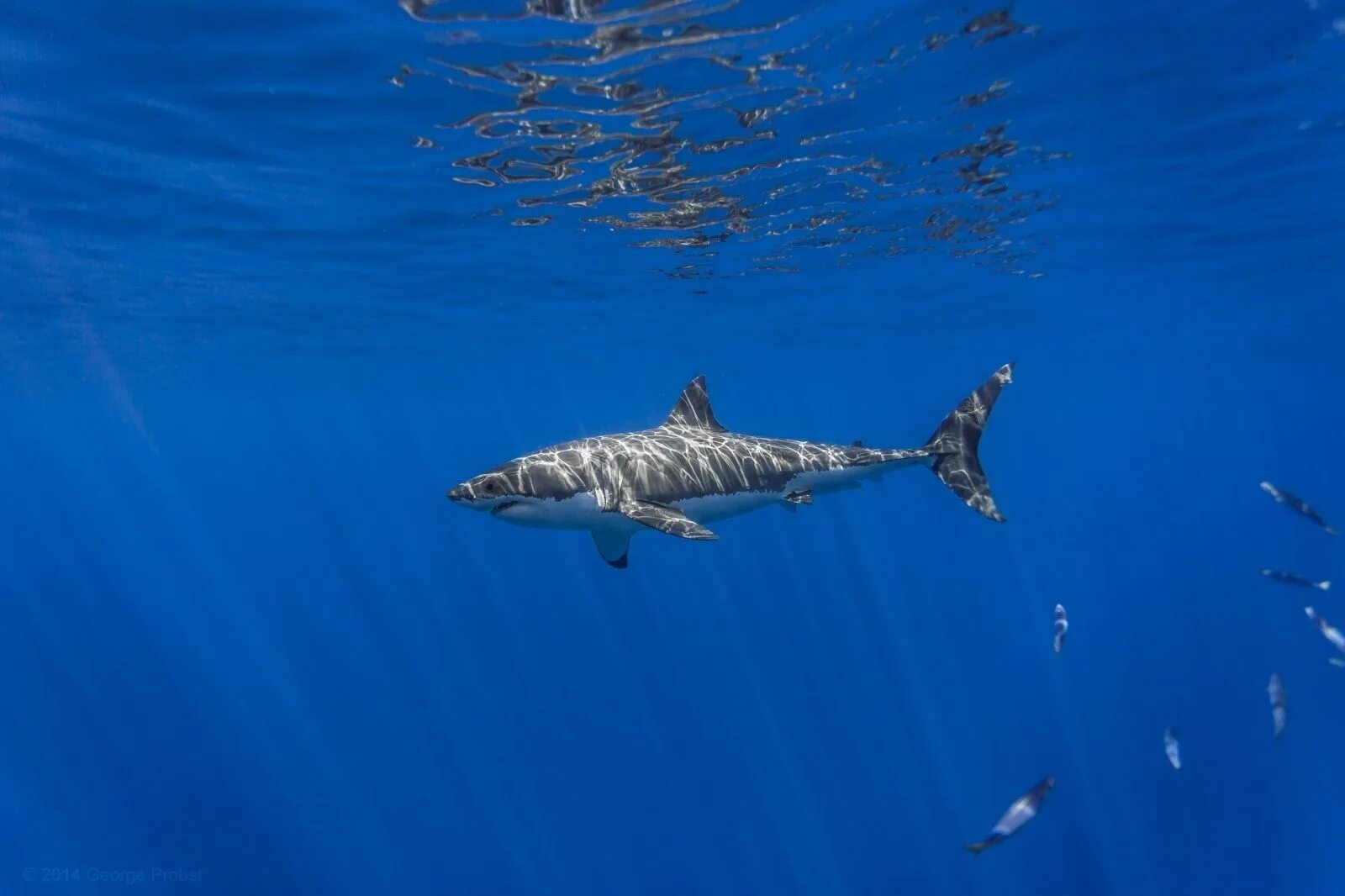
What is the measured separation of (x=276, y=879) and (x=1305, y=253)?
3898cm

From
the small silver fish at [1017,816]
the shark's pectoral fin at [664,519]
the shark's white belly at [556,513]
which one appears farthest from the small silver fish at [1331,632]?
the shark's white belly at [556,513]

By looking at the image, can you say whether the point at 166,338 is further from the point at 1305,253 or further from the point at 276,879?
the point at 1305,253

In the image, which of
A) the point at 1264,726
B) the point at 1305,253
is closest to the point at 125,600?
the point at 1264,726

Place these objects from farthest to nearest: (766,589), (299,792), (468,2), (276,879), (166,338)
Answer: (766,589)
(166,338)
(299,792)
(276,879)
(468,2)

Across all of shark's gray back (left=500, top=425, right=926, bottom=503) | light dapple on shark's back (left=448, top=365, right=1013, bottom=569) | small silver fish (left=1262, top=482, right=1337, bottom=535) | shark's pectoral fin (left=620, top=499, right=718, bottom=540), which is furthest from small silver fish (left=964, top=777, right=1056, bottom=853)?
small silver fish (left=1262, top=482, right=1337, bottom=535)

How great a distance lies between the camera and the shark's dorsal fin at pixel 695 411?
11.5m

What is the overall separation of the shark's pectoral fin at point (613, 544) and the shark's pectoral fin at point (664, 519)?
0.91 metres

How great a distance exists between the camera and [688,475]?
9.81m

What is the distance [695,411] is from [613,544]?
249 centimetres

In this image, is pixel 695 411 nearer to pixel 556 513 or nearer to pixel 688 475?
pixel 688 475

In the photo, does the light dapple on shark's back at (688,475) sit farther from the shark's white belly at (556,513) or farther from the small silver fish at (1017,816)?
the small silver fish at (1017,816)

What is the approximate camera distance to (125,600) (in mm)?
55250

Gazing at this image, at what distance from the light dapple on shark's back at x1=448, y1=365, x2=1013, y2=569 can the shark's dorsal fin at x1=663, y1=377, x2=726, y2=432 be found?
0.01 m

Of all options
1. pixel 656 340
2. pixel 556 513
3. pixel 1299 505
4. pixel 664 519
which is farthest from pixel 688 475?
pixel 656 340
